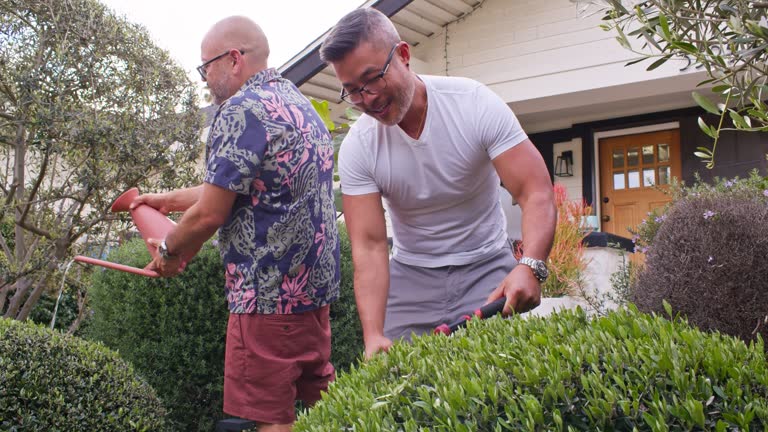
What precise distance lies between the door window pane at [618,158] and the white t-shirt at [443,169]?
7613 mm

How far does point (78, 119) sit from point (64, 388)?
244cm

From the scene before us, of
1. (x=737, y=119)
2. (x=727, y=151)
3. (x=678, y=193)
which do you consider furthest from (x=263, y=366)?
(x=727, y=151)

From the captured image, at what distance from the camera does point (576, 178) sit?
33.4 feet

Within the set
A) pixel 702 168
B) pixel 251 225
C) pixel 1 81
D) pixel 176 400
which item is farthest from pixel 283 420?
pixel 702 168

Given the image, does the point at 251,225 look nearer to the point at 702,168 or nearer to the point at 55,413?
the point at 55,413

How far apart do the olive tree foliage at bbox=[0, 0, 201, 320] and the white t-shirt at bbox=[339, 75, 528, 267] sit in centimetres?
301

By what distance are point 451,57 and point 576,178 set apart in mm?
2466

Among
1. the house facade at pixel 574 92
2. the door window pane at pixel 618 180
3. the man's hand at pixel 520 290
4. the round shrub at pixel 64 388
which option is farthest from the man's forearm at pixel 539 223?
the door window pane at pixel 618 180

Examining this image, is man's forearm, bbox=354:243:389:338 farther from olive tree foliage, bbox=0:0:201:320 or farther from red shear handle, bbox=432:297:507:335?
olive tree foliage, bbox=0:0:201:320

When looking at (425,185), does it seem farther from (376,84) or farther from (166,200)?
(166,200)

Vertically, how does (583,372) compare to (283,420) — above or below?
above

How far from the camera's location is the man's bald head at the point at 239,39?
3143mm

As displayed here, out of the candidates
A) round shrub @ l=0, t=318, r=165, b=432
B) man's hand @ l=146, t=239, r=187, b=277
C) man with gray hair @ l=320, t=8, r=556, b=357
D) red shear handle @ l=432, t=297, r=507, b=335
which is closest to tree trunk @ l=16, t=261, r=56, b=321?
round shrub @ l=0, t=318, r=165, b=432

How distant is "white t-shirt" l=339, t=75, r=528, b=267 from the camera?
2.79m
